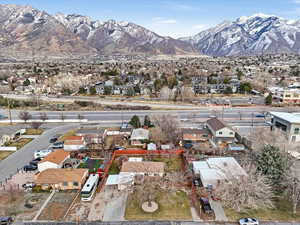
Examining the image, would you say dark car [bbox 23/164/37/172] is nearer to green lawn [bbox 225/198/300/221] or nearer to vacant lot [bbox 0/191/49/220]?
vacant lot [bbox 0/191/49/220]

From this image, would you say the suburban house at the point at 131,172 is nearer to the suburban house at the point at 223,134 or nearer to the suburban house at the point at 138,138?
the suburban house at the point at 138,138

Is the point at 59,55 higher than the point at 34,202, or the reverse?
the point at 59,55

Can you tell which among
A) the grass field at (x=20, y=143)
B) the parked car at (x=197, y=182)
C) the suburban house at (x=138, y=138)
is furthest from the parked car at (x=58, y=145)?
the parked car at (x=197, y=182)

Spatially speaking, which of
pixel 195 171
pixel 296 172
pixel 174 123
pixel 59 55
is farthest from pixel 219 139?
pixel 59 55

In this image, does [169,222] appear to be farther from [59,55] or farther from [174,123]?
[59,55]

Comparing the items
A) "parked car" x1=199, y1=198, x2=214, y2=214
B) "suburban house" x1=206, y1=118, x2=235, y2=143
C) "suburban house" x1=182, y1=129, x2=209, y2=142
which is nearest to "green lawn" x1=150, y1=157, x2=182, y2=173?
"suburban house" x1=182, y1=129, x2=209, y2=142

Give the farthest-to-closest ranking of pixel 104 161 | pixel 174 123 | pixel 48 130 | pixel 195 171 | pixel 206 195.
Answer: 1. pixel 48 130
2. pixel 174 123
3. pixel 104 161
4. pixel 195 171
5. pixel 206 195
